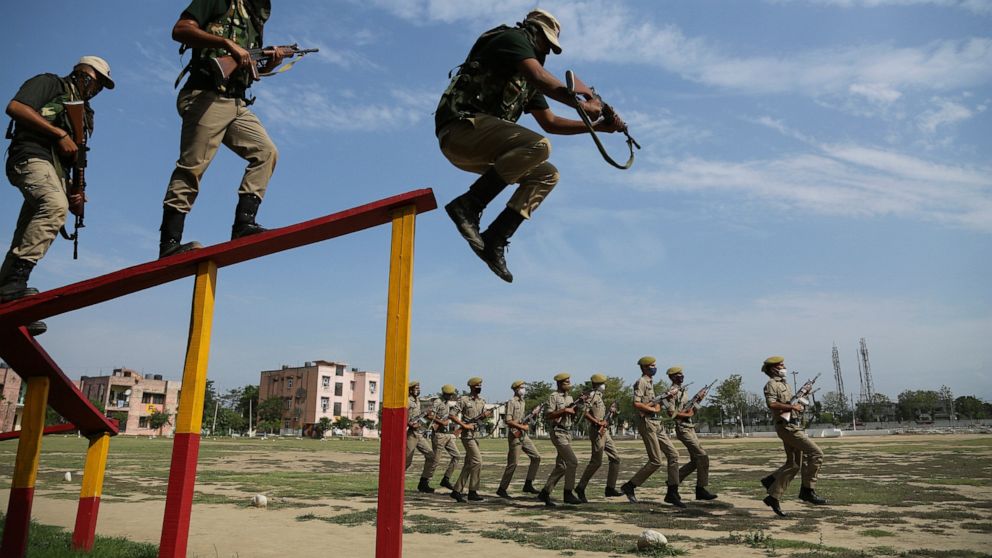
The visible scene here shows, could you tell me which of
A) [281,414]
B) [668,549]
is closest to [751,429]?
[281,414]

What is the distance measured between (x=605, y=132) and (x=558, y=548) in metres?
4.70

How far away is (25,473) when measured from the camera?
4703mm

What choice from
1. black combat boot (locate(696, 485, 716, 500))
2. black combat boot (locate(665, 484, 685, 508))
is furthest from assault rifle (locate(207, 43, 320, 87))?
black combat boot (locate(696, 485, 716, 500))

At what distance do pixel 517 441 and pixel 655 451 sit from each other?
3.05 m

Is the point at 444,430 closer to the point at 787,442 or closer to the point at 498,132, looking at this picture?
the point at 787,442

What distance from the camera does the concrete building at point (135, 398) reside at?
260 ft

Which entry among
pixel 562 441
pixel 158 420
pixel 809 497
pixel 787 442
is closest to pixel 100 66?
pixel 562 441

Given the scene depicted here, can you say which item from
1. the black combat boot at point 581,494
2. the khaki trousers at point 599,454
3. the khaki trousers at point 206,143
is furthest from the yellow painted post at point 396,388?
the khaki trousers at point 599,454

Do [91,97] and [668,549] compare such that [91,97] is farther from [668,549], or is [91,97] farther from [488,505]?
[488,505]

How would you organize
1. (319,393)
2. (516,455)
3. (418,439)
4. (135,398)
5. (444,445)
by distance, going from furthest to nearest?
(319,393) < (135,398) < (444,445) < (418,439) < (516,455)

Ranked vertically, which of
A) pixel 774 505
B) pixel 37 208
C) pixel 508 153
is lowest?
pixel 774 505

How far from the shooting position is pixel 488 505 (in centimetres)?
1108

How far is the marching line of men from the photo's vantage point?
9469mm

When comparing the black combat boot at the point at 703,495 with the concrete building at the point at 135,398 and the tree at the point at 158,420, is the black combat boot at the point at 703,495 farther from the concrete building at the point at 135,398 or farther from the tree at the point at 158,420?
the concrete building at the point at 135,398
